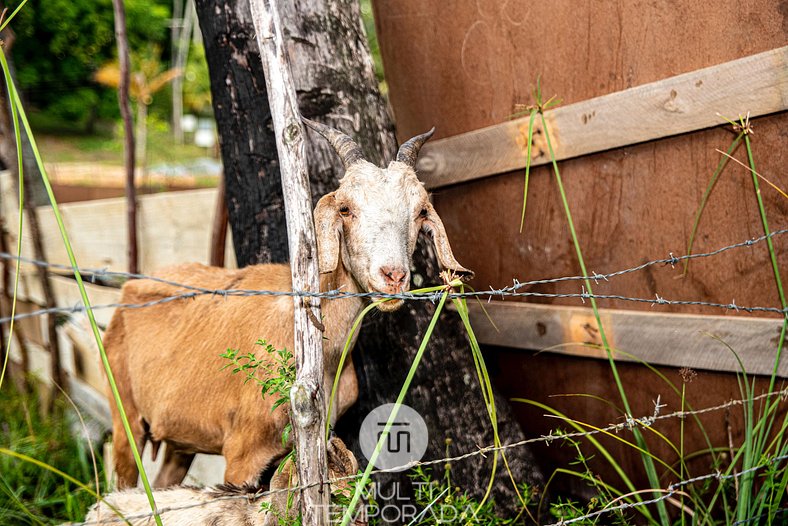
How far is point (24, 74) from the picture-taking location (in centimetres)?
1748

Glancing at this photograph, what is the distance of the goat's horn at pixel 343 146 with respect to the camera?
2443mm

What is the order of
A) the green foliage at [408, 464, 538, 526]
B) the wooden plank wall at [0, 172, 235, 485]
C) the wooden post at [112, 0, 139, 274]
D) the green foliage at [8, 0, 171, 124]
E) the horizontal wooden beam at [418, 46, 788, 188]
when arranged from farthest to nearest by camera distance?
the green foliage at [8, 0, 171, 124]
the wooden plank wall at [0, 172, 235, 485]
the wooden post at [112, 0, 139, 274]
the horizontal wooden beam at [418, 46, 788, 188]
the green foliage at [408, 464, 538, 526]

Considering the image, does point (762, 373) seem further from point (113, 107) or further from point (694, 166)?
point (113, 107)

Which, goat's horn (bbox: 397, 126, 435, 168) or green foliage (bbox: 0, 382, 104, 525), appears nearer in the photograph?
goat's horn (bbox: 397, 126, 435, 168)

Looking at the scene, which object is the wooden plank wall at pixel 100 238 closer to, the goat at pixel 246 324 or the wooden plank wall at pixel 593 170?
the goat at pixel 246 324

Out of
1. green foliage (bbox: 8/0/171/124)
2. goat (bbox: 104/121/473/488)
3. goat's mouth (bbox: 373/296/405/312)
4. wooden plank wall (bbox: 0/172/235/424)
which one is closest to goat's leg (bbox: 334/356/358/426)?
goat (bbox: 104/121/473/488)

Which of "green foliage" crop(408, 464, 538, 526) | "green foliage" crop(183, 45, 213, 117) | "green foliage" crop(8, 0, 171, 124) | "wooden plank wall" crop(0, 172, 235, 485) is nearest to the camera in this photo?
"green foliage" crop(408, 464, 538, 526)

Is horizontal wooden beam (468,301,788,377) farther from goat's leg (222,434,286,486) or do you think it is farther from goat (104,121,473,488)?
goat's leg (222,434,286,486)

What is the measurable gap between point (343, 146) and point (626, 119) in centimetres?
142

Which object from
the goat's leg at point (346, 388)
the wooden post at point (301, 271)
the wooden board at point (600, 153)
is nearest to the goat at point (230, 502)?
the wooden post at point (301, 271)

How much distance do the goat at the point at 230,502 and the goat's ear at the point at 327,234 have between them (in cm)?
60

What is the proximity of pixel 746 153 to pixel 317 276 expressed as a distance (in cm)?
203

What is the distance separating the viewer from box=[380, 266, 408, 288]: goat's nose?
2.20 m

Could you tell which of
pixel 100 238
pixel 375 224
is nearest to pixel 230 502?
pixel 375 224
